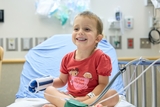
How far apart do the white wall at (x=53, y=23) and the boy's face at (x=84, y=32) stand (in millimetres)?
998

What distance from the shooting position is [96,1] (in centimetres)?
231

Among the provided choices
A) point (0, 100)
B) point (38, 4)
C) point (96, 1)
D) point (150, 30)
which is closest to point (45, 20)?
point (38, 4)

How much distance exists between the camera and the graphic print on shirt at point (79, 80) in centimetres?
133

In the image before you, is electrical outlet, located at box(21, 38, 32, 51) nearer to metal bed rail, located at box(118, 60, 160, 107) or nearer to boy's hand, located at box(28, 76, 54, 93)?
metal bed rail, located at box(118, 60, 160, 107)

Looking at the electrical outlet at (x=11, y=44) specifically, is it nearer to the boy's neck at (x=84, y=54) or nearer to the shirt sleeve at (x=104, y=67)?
the boy's neck at (x=84, y=54)

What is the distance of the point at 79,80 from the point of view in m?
1.34

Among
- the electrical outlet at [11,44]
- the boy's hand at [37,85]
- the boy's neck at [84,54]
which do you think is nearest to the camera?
the boy's hand at [37,85]

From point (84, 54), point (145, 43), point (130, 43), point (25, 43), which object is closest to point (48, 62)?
point (25, 43)

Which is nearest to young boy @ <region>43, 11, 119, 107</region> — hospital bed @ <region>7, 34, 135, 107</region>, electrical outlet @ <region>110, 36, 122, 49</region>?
hospital bed @ <region>7, 34, 135, 107</region>

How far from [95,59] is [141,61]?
0.25 meters

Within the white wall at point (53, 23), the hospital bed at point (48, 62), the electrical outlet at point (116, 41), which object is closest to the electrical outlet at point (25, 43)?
the white wall at point (53, 23)

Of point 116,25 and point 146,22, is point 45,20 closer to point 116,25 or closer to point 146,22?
point 116,25

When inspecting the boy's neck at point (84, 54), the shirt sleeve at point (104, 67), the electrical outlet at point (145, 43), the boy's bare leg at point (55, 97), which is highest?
the electrical outlet at point (145, 43)

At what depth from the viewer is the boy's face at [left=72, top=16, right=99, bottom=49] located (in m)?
1.29
